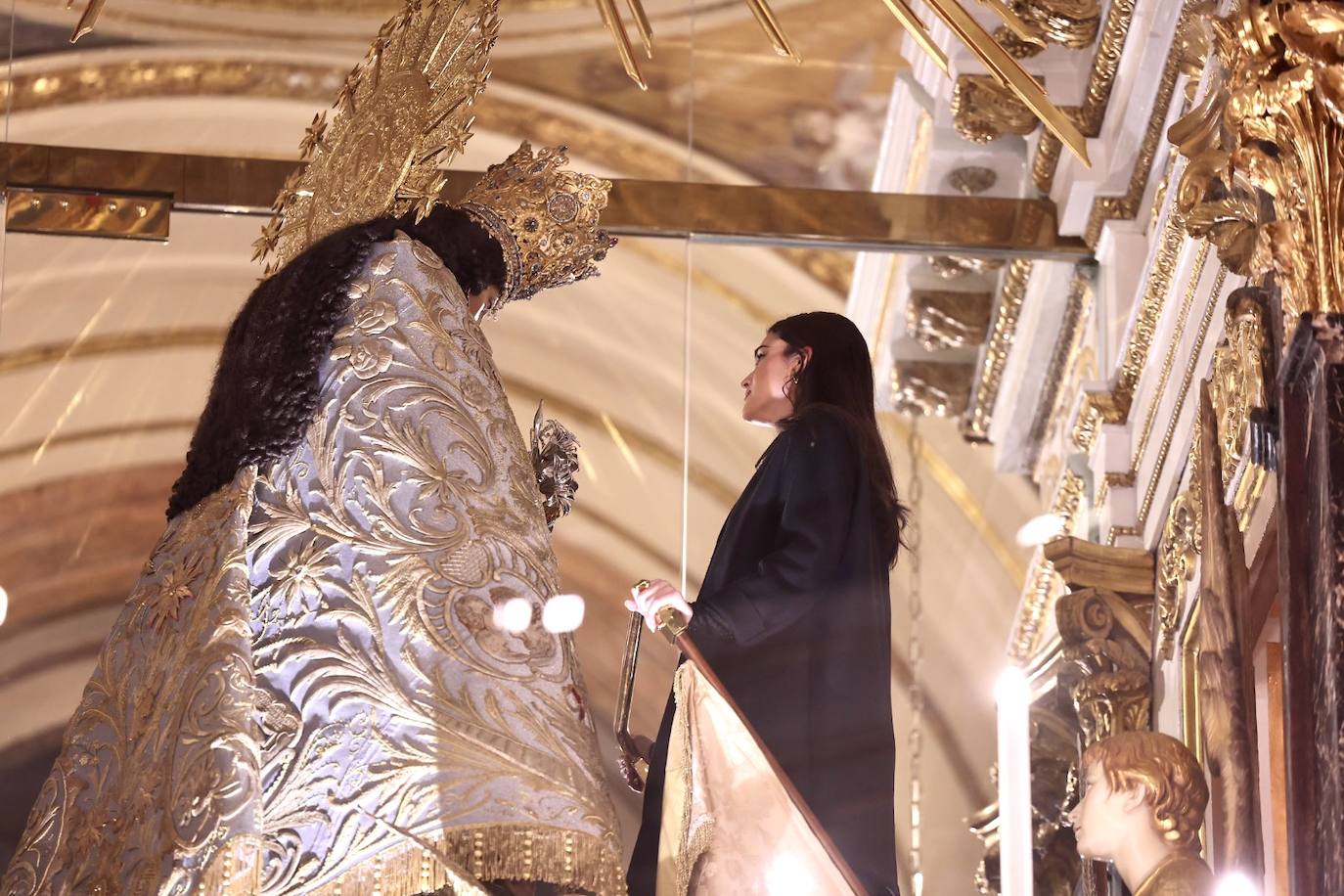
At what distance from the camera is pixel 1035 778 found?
5262mm

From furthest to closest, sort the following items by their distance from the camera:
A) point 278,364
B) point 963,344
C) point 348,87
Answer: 1. point 963,344
2. point 348,87
3. point 278,364

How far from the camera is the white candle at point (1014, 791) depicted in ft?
9.87

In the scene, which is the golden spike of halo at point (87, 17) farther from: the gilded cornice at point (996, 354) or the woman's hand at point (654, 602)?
the gilded cornice at point (996, 354)

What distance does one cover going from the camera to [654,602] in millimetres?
3268

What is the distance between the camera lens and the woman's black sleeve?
3363 mm

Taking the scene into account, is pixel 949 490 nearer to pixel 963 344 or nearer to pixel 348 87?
pixel 963 344

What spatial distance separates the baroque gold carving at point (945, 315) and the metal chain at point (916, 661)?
250 mm

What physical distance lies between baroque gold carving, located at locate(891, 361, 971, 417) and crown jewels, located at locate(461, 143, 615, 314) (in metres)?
2.65

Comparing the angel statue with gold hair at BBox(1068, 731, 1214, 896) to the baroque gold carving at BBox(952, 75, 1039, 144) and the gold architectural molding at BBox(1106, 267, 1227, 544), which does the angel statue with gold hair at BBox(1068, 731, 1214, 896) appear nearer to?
the gold architectural molding at BBox(1106, 267, 1227, 544)

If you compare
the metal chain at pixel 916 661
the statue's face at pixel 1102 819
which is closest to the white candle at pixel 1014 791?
the statue's face at pixel 1102 819

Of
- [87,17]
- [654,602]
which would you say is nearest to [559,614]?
[654,602]

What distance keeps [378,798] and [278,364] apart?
2.28 feet

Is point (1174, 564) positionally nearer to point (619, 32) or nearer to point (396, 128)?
point (619, 32)

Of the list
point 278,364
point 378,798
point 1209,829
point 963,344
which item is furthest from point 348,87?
point 963,344
